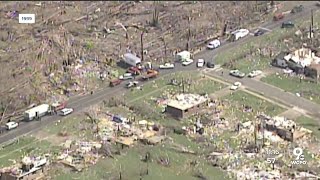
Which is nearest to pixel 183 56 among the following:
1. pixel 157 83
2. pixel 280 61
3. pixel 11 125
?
pixel 157 83

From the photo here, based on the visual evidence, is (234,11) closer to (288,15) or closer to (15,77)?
(288,15)

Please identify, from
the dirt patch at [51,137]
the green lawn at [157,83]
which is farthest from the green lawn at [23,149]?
the green lawn at [157,83]

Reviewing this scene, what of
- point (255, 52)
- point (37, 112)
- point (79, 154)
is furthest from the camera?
point (255, 52)

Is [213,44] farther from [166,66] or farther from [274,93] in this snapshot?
[274,93]

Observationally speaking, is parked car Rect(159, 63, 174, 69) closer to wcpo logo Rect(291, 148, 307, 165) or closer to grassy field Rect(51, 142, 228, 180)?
grassy field Rect(51, 142, 228, 180)

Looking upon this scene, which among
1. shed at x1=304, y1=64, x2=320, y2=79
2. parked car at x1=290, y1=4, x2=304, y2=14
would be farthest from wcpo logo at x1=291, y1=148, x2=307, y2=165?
parked car at x1=290, y1=4, x2=304, y2=14
